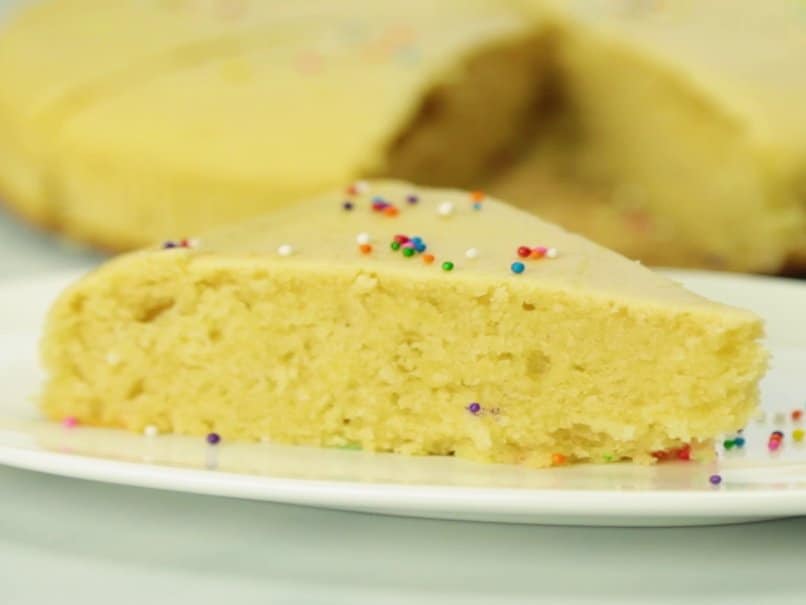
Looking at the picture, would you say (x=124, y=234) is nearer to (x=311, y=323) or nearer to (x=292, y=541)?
(x=311, y=323)

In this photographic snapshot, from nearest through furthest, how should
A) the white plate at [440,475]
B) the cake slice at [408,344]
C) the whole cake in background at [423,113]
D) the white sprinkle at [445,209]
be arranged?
the white plate at [440,475]
the cake slice at [408,344]
the white sprinkle at [445,209]
the whole cake in background at [423,113]

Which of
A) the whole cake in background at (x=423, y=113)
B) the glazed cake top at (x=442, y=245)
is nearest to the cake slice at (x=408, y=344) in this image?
the glazed cake top at (x=442, y=245)

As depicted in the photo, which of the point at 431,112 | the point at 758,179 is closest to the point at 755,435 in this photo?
the point at 758,179

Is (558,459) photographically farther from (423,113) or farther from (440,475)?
(423,113)

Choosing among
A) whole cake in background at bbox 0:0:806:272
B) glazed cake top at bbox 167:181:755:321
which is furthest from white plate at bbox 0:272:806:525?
whole cake in background at bbox 0:0:806:272

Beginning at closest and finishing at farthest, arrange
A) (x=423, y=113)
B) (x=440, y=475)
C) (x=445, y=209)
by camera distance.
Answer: (x=440, y=475), (x=445, y=209), (x=423, y=113)

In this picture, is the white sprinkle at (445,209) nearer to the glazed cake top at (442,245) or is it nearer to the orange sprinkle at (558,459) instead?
the glazed cake top at (442,245)

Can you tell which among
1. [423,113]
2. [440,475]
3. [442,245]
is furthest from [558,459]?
[423,113]
